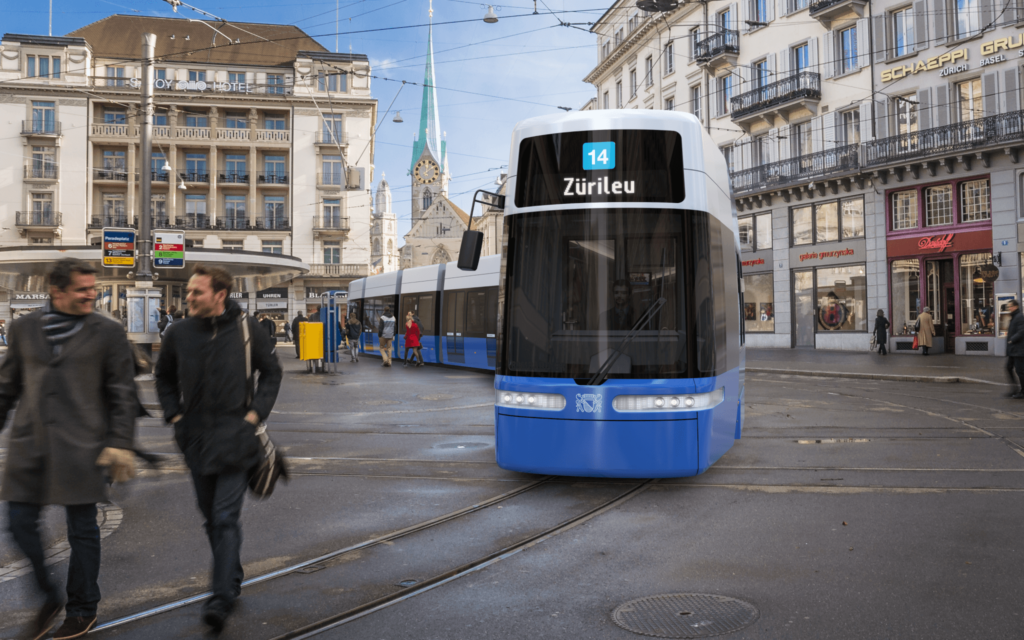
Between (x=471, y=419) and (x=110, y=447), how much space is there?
325 inches

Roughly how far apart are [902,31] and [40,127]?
53213 millimetres

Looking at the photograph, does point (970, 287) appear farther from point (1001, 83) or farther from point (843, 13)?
point (843, 13)

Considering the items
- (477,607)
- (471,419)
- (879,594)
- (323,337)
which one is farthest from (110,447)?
(323,337)

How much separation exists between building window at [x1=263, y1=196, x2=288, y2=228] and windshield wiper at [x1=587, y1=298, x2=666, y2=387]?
58011 millimetres

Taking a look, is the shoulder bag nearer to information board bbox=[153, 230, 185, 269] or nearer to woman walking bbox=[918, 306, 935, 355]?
information board bbox=[153, 230, 185, 269]

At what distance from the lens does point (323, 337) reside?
22.4 metres

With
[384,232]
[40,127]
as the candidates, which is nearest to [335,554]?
[40,127]

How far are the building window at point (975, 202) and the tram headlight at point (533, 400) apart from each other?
24379 millimetres

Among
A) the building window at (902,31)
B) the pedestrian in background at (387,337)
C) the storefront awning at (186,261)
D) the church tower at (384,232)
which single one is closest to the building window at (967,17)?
the building window at (902,31)

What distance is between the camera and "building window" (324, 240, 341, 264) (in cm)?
6191

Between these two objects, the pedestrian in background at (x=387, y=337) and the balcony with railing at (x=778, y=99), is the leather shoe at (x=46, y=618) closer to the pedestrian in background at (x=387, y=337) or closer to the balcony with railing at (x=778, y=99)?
the pedestrian in background at (x=387, y=337)

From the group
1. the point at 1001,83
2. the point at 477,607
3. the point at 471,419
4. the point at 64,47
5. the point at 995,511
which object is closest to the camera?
the point at 477,607

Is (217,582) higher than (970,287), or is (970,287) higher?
(970,287)

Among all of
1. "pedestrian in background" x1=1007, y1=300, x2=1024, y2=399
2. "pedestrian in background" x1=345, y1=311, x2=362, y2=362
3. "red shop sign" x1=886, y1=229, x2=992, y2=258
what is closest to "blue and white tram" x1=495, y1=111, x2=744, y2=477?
"pedestrian in background" x1=1007, y1=300, x2=1024, y2=399
